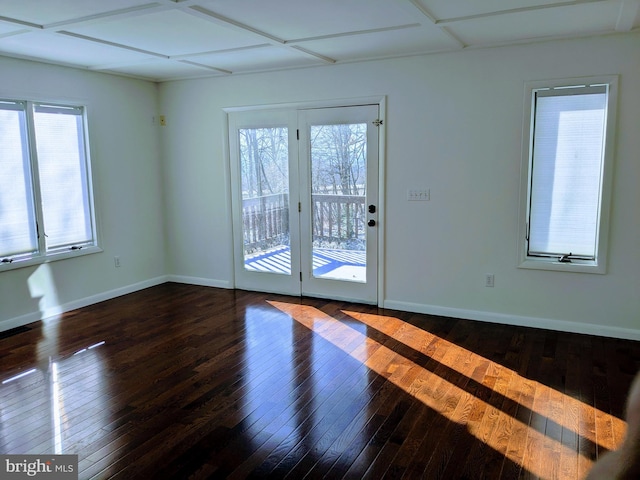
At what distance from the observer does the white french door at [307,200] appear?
4.94m

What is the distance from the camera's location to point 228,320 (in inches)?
184

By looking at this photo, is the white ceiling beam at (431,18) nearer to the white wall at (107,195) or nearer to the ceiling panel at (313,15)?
the ceiling panel at (313,15)

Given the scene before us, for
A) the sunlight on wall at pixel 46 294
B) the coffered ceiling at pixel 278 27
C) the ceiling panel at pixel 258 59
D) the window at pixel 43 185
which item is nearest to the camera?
the coffered ceiling at pixel 278 27

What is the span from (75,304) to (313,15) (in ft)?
12.4

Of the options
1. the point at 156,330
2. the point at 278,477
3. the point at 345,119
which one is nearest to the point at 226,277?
the point at 156,330

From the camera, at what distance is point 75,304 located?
514 cm

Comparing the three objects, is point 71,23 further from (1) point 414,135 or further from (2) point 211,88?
(1) point 414,135

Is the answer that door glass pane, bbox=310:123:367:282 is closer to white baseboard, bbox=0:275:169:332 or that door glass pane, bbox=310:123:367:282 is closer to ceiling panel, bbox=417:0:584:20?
ceiling panel, bbox=417:0:584:20

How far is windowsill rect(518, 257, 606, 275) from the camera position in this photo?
4062 mm

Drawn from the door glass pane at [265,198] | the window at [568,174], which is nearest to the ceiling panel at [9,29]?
the door glass pane at [265,198]

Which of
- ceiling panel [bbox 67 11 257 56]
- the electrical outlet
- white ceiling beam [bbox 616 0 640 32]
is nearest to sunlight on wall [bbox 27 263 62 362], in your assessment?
ceiling panel [bbox 67 11 257 56]

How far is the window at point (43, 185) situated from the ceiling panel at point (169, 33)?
4.57ft

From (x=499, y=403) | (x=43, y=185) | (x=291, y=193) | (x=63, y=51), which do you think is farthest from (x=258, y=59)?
(x=499, y=403)

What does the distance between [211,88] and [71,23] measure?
228 centimetres
